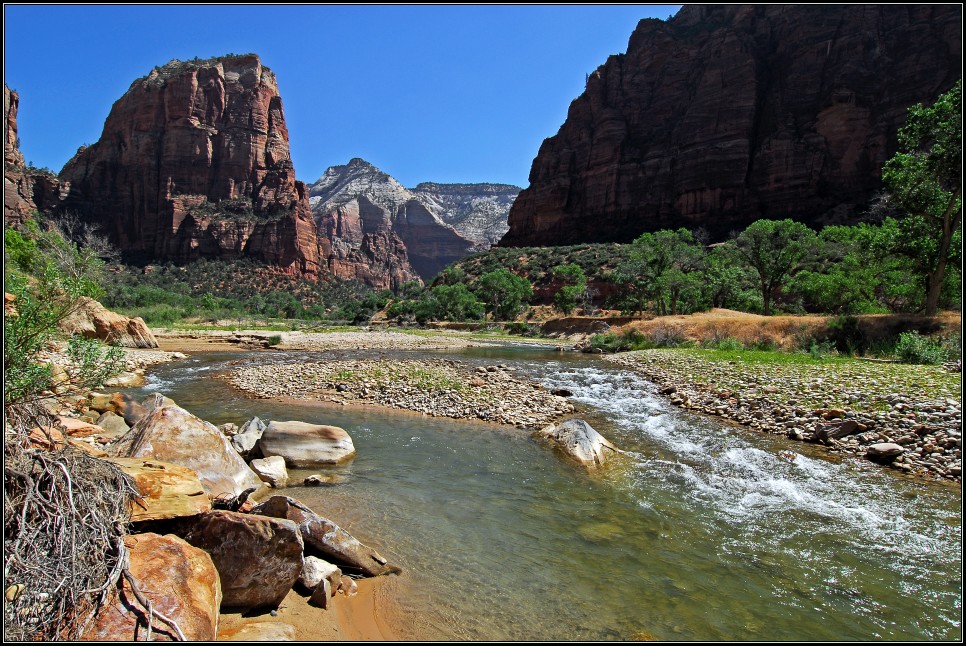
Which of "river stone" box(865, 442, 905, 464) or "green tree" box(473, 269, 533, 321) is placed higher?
"green tree" box(473, 269, 533, 321)

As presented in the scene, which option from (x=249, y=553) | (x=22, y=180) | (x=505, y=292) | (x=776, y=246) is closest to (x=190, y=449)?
(x=249, y=553)

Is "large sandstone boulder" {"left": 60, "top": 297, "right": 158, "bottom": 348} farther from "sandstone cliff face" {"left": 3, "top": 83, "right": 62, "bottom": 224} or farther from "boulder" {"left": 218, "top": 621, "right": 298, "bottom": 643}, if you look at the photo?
"sandstone cliff face" {"left": 3, "top": 83, "right": 62, "bottom": 224}

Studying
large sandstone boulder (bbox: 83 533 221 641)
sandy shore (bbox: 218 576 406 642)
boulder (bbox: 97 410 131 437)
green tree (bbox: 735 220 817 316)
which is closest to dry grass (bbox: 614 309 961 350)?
green tree (bbox: 735 220 817 316)

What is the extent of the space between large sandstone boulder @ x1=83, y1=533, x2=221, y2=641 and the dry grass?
2464cm

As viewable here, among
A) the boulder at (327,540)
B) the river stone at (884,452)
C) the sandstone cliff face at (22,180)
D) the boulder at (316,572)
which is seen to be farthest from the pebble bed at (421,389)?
the sandstone cliff face at (22,180)

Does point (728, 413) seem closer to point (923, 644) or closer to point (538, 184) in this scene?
point (923, 644)

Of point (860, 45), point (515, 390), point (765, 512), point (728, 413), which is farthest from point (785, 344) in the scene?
point (860, 45)

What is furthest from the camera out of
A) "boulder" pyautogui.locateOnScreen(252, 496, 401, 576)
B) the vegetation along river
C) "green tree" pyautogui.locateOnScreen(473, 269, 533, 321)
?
"green tree" pyautogui.locateOnScreen(473, 269, 533, 321)

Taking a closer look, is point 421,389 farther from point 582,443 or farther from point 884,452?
point 884,452

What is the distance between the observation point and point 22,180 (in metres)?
113

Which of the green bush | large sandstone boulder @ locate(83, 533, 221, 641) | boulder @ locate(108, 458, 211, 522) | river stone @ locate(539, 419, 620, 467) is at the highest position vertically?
the green bush

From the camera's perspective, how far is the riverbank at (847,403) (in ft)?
29.8

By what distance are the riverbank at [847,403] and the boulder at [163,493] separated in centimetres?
1152

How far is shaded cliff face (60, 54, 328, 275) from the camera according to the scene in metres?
131
